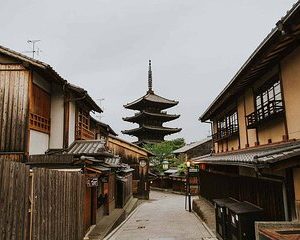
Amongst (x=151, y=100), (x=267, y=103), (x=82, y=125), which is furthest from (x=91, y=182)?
(x=151, y=100)

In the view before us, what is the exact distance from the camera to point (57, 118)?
16391 millimetres

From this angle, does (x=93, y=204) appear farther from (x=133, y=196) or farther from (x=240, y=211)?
(x=133, y=196)

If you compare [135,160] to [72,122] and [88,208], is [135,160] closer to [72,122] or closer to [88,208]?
[72,122]

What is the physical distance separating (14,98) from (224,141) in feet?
41.7

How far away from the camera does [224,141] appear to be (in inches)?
777

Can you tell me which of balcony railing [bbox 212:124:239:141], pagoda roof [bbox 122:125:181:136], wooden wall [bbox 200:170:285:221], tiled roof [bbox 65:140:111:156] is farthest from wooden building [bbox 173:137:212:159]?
tiled roof [bbox 65:140:111:156]

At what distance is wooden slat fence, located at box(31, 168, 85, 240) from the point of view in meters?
7.20

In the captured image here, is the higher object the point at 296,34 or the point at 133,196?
the point at 296,34

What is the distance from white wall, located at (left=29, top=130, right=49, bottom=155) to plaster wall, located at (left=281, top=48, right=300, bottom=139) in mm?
10409

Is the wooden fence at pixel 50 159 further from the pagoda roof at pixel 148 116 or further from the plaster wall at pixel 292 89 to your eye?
the pagoda roof at pixel 148 116

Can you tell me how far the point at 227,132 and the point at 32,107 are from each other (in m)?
11.1

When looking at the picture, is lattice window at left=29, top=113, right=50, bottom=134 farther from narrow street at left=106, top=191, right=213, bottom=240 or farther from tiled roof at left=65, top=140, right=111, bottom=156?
narrow street at left=106, top=191, right=213, bottom=240

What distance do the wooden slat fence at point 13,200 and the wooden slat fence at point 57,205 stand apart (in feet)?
1.95

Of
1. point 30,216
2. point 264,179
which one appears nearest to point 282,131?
point 264,179
